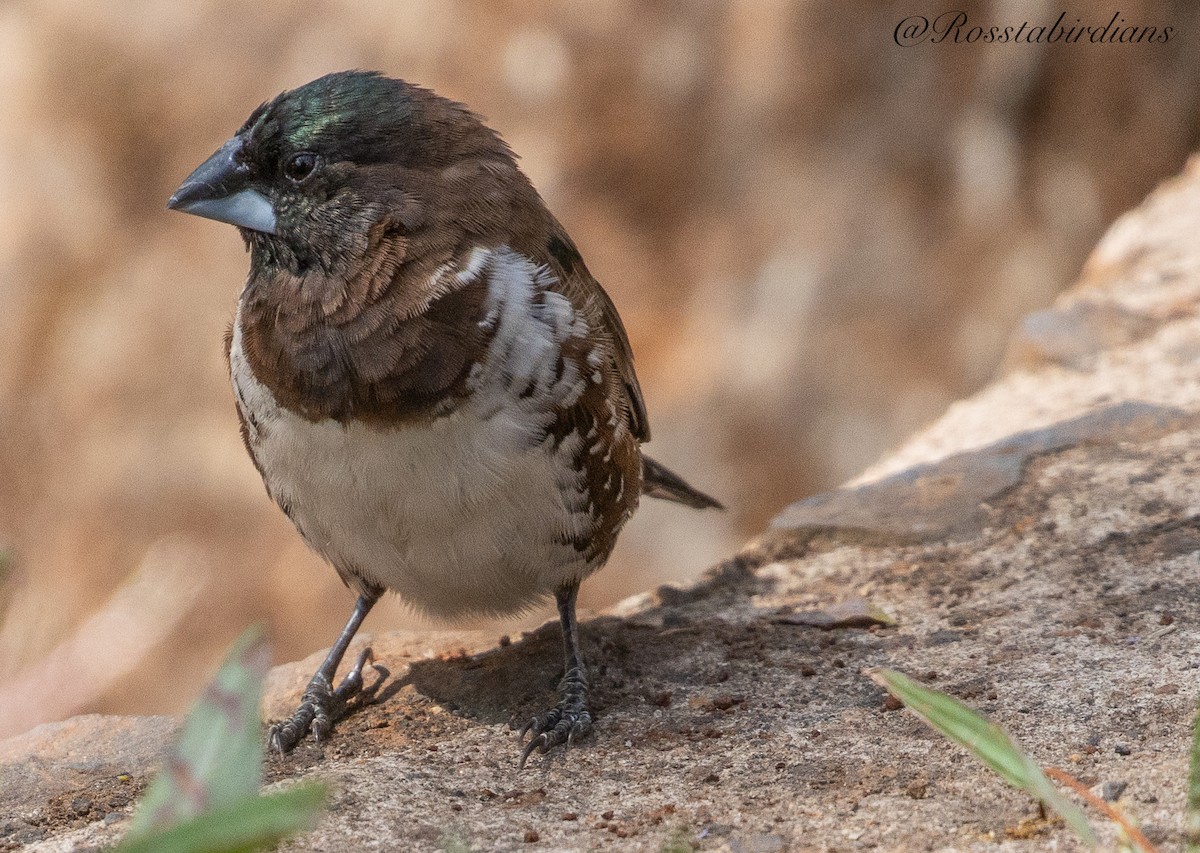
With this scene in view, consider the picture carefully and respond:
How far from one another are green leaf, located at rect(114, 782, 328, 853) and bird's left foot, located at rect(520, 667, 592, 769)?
143cm

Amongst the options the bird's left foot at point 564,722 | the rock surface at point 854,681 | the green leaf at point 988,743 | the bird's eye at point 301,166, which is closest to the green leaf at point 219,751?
the rock surface at point 854,681

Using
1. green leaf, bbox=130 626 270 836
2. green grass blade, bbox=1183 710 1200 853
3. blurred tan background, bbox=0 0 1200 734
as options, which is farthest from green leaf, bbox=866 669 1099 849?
blurred tan background, bbox=0 0 1200 734

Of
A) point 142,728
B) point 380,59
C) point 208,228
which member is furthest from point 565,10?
point 142,728

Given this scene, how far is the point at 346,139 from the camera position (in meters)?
3.25

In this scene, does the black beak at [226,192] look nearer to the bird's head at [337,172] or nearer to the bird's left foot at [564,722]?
the bird's head at [337,172]

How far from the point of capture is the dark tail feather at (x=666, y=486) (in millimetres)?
4262

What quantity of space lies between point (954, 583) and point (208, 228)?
4968 millimetres

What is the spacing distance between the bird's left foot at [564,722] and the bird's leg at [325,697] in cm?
53

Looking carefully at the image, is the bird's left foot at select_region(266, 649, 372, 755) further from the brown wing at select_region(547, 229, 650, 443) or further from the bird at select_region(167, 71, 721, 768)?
the brown wing at select_region(547, 229, 650, 443)

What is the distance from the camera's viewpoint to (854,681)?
332 centimetres

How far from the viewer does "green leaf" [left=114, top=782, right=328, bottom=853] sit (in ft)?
5.20

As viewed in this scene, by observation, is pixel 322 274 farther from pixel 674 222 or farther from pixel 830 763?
pixel 674 222
